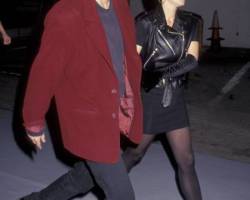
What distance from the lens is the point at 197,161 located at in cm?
504

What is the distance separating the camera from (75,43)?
2498 millimetres

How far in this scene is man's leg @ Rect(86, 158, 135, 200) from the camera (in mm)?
2725

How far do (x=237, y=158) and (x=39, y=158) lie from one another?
6.64 feet

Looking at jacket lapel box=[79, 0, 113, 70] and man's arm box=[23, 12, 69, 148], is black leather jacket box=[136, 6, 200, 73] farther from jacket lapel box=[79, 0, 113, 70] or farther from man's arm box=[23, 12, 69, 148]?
man's arm box=[23, 12, 69, 148]

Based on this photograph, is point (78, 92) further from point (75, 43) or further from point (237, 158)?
point (237, 158)

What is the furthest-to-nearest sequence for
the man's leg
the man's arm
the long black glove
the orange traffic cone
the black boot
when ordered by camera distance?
the orange traffic cone → the long black glove → the black boot → the man's leg → the man's arm

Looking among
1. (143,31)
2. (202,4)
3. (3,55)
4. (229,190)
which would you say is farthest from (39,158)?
(202,4)

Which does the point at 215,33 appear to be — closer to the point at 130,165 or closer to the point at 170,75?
the point at 130,165

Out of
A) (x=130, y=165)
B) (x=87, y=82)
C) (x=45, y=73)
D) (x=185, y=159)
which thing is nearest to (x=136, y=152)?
(x=130, y=165)

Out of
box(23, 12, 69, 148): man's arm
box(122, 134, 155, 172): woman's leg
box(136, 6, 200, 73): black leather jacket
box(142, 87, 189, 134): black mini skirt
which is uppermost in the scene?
box(23, 12, 69, 148): man's arm

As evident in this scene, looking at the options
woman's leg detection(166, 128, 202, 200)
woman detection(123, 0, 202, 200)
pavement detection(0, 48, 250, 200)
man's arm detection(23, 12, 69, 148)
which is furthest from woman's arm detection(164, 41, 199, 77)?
pavement detection(0, 48, 250, 200)

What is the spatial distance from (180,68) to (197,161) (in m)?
1.93

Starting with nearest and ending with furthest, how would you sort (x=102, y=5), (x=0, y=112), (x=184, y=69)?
(x=102, y=5)
(x=184, y=69)
(x=0, y=112)

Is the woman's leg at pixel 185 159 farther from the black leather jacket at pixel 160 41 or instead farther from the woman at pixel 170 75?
the black leather jacket at pixel 160 41
